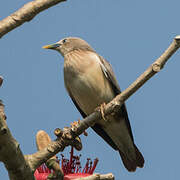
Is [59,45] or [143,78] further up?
[59,45]

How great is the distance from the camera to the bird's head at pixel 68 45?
6.16 m

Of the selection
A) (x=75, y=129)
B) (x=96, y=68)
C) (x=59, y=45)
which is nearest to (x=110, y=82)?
(x=96, y=68)

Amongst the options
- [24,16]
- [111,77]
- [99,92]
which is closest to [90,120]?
[24,16]

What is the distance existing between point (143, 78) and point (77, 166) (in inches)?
45.9

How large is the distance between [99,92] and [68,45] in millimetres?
1417

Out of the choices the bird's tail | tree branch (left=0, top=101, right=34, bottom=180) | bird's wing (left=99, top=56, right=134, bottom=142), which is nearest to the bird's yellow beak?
bird's wing (left=99, top=56, right=134, bottom=142)

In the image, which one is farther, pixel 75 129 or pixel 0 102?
pixel 75 129

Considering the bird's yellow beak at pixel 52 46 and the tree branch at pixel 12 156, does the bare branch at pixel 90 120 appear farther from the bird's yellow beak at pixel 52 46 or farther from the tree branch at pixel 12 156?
the bird's yellow beak at pixel 52 46

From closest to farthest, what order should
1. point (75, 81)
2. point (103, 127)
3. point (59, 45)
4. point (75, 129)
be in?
point (75, 129) < point (75, 81) < point (103, 127) < point (59, 45)

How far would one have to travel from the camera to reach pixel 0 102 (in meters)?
3.08

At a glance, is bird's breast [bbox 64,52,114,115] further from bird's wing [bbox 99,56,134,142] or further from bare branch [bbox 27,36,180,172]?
bare branch [bbox 27,36,180,172]

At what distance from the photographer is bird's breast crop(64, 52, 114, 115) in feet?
17.3

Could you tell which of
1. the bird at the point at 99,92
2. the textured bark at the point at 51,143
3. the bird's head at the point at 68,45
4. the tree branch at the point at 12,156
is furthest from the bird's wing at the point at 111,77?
the tree branch at the point at 12,156

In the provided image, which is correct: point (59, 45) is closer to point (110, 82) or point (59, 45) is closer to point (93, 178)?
Result: point (110, 82)
